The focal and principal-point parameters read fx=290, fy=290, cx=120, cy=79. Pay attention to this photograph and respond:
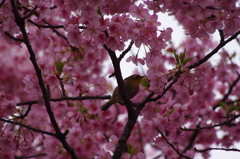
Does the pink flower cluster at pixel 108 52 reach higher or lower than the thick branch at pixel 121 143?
higher

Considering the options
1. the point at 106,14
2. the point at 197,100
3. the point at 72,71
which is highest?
the point at 197,100

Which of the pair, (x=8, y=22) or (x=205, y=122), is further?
(x=205, y=122)

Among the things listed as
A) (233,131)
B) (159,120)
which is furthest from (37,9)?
(233,131)

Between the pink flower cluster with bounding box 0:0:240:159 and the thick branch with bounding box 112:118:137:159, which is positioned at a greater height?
the pink flower cluster with bounding box 0:0:240:159

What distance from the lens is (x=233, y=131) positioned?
13.7 feet

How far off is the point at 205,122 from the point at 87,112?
5.81 feet

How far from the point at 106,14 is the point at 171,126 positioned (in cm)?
158

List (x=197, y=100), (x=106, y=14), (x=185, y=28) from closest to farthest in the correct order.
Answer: (x=106, y=14), (x=185, y=28), (x=197, y=100)

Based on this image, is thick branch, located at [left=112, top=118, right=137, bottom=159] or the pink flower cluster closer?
the pink flower cluster

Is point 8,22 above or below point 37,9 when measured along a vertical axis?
below

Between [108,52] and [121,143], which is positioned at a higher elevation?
[108,52]

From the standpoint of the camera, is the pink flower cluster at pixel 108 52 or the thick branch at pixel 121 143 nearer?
the pink flower cluster at pixel 108 52

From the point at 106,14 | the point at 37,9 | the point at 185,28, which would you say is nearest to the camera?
the point at 106,14

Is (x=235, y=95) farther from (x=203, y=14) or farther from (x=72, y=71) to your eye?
(x=203, y=14)
